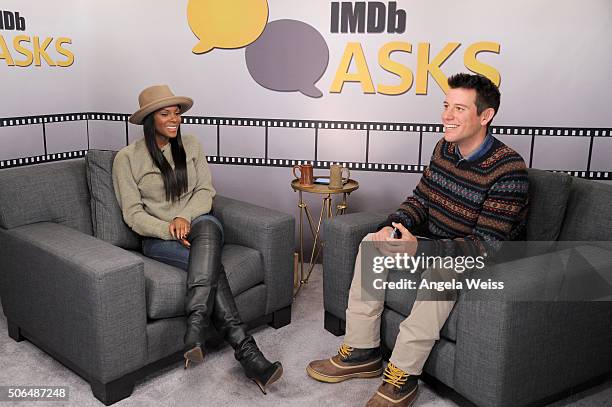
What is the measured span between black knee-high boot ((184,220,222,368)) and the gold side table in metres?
0.79

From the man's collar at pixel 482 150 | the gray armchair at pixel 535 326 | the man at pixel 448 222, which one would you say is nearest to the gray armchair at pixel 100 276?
the man at pixel 448 222

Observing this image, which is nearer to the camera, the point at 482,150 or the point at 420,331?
the point at 420,331

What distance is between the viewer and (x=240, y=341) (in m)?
2.47

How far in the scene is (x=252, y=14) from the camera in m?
3.65

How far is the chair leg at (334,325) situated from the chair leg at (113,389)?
3.23 ft

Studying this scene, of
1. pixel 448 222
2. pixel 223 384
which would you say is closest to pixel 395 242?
pixel 448 222

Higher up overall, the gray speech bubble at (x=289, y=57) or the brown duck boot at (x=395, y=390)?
the gray speech bubble at (x=289, y=57)

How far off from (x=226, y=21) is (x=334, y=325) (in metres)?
1.96

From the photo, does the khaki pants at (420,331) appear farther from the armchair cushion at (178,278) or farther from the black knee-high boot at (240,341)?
the armchair cushion at (178,278)

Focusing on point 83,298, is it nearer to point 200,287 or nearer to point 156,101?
point 200,287

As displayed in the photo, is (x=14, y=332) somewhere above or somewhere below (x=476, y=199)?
below

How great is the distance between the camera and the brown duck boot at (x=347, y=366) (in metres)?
2.51

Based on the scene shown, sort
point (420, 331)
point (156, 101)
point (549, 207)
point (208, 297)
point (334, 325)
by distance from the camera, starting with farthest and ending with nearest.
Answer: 1. point (334, 325)
2. point (156, 101)
3. point (549, 207)
4. point (208, 297)
5. point (420, 331)

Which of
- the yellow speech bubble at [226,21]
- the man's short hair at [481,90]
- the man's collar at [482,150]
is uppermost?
the yellow speech bubble at [226,21]
